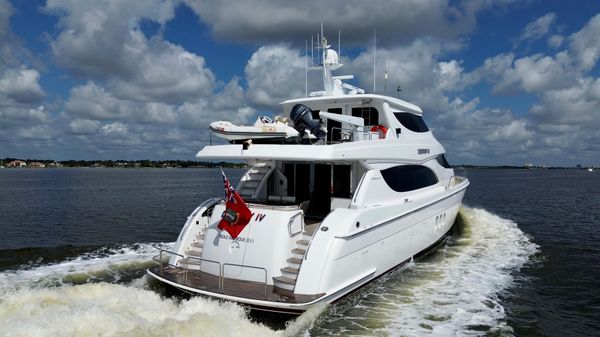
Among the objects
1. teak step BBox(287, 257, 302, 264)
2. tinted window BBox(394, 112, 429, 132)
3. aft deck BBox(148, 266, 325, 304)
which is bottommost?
aft deck BBox(148, 266, 325, 304)

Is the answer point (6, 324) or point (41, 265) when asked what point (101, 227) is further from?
point (6, 324)

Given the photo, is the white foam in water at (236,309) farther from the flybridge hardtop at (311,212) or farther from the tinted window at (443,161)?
the tinted window at (443,161)

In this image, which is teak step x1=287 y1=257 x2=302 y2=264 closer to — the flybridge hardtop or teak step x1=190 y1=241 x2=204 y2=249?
the flybridge hardtop

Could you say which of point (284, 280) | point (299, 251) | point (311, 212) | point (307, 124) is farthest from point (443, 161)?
point (284, 280)

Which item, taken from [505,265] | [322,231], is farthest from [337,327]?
[505,265]

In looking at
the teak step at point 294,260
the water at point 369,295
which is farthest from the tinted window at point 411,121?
the teak step at point 294,260

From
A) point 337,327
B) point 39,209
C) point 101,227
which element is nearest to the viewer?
point 337,327

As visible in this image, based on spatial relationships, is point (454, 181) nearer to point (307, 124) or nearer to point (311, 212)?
point (311, 212)

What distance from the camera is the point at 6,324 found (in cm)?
595

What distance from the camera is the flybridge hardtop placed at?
764 centimetres

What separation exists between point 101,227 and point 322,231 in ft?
47.6

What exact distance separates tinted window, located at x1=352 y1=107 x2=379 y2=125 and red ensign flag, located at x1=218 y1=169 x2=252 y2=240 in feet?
15.6

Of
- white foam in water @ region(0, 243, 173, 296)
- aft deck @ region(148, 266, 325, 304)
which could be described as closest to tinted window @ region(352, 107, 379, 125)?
aft deck @ region(148, 266, 325, 304)

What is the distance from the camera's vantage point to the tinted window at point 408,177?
10.2 metres
